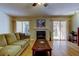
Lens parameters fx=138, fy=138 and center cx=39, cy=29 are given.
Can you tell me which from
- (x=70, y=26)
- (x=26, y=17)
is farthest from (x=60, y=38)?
(x=26, y=17)

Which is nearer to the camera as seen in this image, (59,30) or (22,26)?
(59,30)

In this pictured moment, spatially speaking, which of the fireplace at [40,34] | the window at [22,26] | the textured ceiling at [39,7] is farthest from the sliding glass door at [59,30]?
the textured ceiling at [39,7]

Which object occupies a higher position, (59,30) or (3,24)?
(3,24)

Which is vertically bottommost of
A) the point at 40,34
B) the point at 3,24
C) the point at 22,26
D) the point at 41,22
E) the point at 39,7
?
the point at 40,34

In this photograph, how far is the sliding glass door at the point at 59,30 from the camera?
1194 cm

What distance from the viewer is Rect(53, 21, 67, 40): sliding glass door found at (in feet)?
39.2

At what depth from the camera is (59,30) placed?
12.1 metres

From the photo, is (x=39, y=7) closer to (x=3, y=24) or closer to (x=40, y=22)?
(x=3, y=24)

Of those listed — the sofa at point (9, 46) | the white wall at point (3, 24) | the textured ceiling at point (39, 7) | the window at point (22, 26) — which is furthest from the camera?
the window at point (22, 26)

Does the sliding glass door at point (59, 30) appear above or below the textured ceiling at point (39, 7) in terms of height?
below

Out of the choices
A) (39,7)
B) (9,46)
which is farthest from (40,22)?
(9,46)

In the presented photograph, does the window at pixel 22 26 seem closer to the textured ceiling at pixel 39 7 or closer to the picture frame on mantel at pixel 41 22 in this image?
the picture frame on mantel at pixel 41 22

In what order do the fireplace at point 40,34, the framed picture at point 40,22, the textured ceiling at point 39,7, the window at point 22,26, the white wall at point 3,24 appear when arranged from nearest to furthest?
the textured ceiling at point 39,7 → the white wall at point 3,24 → the framed picture at point 40,22 → the fireplace at point 40,34 → the window at point 22,26

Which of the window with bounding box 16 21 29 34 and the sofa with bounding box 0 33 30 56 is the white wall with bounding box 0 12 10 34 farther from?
the sofa with bounding box 0 33 30 56
